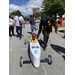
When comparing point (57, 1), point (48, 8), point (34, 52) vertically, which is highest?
point (57, 1)

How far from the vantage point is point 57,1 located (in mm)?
15609

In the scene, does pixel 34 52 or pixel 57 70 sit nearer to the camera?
pixel 57 70

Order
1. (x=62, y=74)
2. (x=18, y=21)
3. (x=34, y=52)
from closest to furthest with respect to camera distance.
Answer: (x=62, y=74), (x=34, y=52), (x=18, y=21)

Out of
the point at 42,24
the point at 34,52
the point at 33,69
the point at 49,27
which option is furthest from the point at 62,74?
the point at 42,24

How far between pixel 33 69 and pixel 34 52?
646 mm

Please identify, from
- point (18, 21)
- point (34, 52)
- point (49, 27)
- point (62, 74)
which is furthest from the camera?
point (18, 21)

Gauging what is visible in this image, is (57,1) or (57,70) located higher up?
(57,1)

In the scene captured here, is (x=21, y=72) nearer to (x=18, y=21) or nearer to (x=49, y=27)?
(x=49, y=27)

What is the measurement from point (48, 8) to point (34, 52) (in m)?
15.4

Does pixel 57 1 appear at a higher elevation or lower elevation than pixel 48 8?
higher

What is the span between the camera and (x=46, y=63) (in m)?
3.15

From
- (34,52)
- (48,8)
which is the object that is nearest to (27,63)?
(34,52)

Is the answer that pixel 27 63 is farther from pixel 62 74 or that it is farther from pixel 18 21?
pixel 18 21

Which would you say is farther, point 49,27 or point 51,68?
point 49,27
